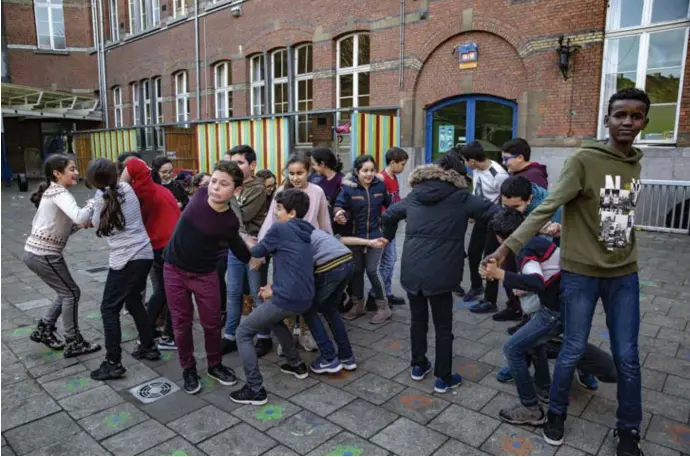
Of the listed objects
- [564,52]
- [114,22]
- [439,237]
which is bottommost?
[439,237]

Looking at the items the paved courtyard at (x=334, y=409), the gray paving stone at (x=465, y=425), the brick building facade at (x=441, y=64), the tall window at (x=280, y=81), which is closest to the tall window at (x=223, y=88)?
the brick building facade at (x=441, y=64)

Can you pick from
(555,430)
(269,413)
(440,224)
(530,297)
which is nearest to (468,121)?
(440,224)

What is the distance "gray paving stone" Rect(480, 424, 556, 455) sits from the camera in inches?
115

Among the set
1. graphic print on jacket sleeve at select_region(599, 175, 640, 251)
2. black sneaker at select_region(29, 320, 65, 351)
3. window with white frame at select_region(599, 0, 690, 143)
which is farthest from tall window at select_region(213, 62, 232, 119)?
graphic print on jacket sleeve at select_region(599, 175, 640, 251)

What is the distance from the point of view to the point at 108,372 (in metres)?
3.91

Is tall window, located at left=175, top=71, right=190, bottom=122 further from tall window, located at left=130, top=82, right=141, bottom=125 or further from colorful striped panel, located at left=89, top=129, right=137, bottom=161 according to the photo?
tall window, located at left=130, top=82, right=141, bottom=125

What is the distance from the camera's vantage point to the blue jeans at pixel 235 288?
4410 mm

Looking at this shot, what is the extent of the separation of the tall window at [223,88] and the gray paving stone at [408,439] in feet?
54.8

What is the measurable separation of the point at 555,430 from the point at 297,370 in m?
1.86

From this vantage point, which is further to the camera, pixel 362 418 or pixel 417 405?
pixel 417 405

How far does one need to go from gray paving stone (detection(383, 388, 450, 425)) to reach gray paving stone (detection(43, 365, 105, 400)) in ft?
7.21

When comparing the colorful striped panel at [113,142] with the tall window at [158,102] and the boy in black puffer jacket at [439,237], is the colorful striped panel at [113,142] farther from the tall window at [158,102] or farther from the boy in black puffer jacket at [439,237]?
the boy in black puffer jacket at [439,237]

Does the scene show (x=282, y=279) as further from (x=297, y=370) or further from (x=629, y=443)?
(x=629, y=443)

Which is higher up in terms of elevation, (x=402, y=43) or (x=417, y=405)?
(x=402, y=43)
